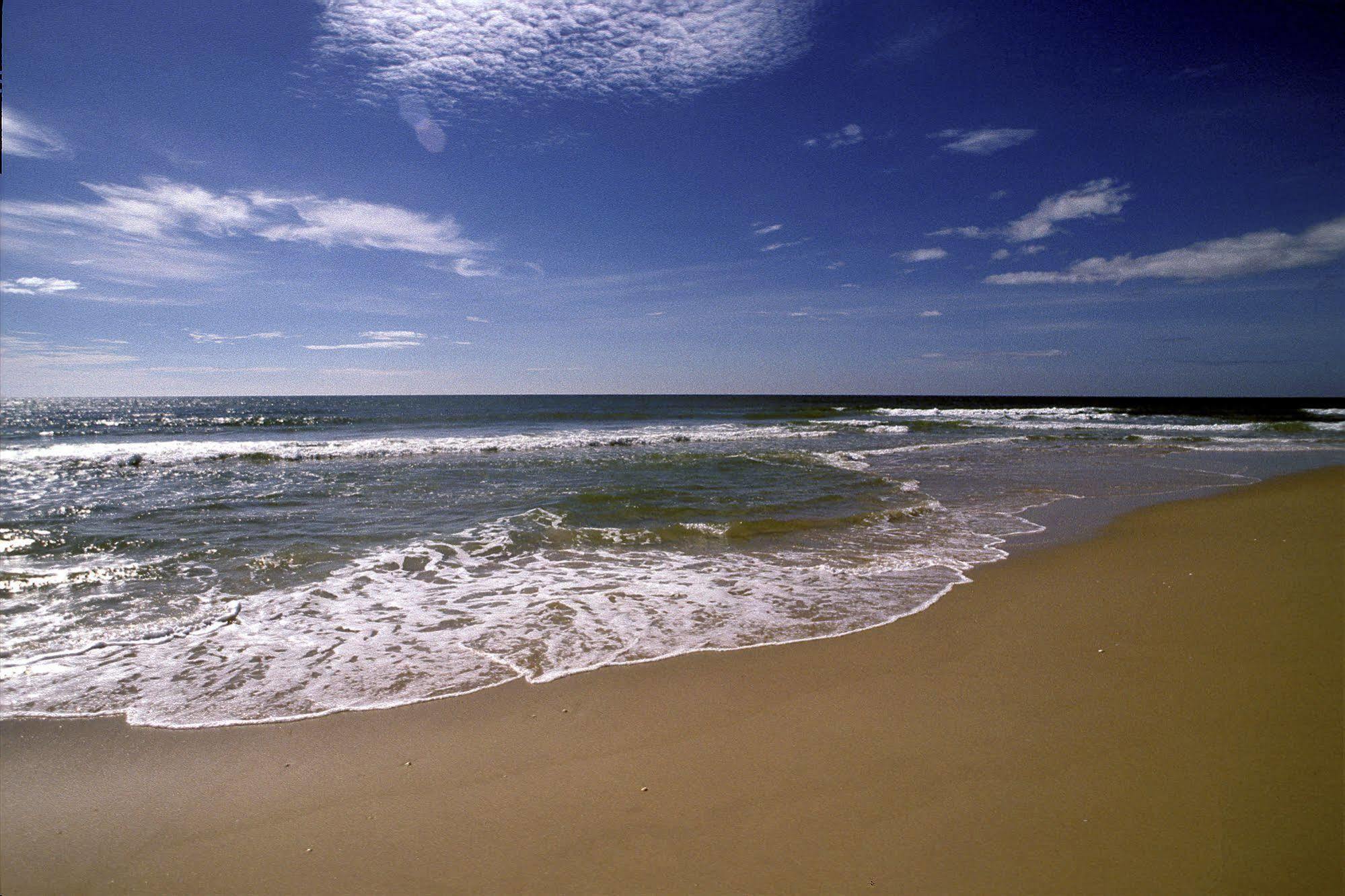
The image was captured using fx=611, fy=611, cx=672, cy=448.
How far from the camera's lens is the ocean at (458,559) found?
3953 mm

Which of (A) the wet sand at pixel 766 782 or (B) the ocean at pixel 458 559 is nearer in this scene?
(A) the wet sand at pixel 766 782

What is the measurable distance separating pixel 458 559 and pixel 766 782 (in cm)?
483

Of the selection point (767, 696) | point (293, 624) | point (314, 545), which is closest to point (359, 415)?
point (314, 545)

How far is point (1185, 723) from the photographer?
3.06m

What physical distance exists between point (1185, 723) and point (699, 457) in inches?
554

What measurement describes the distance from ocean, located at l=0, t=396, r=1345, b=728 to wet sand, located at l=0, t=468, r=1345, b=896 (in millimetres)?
433

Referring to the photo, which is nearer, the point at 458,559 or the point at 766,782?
the point at 766,782

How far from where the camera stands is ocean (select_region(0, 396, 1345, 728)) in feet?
13.0

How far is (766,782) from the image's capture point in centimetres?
270

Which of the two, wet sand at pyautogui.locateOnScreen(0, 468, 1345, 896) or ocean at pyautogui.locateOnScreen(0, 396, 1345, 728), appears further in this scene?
ocean at pyautogui.locateOnScreen(0, 396, 1345, 728)

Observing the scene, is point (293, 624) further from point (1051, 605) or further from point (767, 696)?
point (1051, 605)

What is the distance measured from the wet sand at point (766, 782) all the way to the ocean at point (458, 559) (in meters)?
0.43

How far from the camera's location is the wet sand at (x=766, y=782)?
2238 mm

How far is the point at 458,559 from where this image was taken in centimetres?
666
